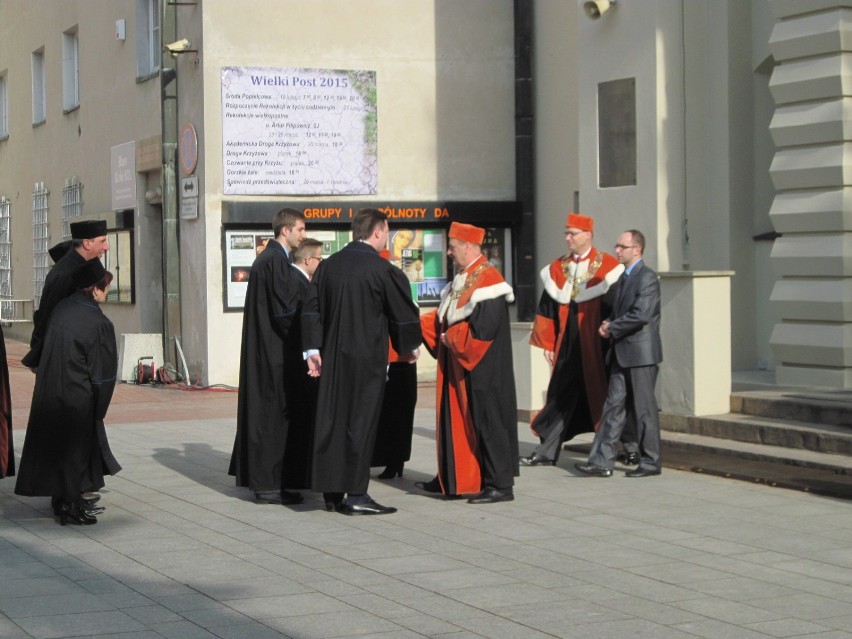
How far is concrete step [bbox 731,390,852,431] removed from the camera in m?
11.1

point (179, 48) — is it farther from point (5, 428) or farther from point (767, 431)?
point (767, 431)

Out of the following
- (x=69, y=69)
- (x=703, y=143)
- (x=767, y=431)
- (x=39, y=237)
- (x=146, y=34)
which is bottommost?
(x=767, y=431)

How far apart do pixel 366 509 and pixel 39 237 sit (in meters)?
19.4

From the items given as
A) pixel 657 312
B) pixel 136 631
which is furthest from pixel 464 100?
pixel 136 631

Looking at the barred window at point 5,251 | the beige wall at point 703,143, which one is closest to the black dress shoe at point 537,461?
the beige wall at point 703,143

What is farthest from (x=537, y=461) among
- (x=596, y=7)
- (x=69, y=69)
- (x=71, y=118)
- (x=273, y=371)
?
(x=69, y=69)

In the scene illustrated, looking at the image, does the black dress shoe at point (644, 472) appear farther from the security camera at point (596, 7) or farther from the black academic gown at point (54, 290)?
the security camera at point (596, 7)

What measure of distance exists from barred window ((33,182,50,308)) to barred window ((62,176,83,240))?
130cm

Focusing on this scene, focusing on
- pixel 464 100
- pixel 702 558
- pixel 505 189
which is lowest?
pixel 702 558

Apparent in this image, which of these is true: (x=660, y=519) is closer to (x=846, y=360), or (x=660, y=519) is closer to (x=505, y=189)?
(x=846, y=360)

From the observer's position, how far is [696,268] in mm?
14688

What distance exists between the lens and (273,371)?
9.79 meters

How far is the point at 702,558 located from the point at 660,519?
1.18m

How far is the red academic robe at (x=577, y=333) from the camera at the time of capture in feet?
36.2
